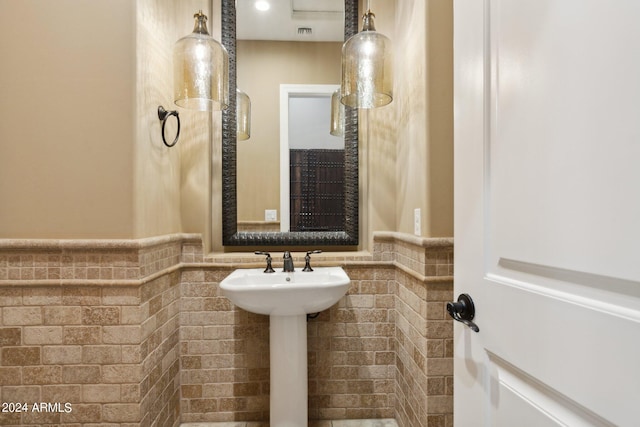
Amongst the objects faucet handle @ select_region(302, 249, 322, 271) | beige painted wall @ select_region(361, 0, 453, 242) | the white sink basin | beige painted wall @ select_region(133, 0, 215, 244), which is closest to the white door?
beige painted wall @ select_region(361, 0, 453, 242)

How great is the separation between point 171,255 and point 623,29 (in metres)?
1.83

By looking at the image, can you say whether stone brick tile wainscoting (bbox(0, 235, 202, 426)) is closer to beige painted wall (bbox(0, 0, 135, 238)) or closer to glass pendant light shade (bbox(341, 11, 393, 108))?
beige painted wall (bbox(0, 0, 135, 238))

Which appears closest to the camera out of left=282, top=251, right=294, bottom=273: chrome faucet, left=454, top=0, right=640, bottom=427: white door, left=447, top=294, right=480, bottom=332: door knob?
left=454, top=0, right=640, bottom=427: white door

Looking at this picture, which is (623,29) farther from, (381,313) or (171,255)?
(171,255)

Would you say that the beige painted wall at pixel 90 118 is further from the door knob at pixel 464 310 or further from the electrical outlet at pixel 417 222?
the door knob at pixel 464 310

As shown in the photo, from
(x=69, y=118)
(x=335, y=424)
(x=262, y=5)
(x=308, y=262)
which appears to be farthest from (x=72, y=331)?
(x=262, y=5)

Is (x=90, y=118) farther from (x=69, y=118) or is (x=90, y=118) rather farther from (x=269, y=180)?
(x=269, y=180)

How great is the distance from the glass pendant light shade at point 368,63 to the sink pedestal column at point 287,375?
46.0 inches

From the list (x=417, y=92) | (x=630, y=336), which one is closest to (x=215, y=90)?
(x=417, y=92)

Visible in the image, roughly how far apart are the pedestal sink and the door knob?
2.38ft

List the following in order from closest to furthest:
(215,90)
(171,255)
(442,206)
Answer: (442,206)
(215,90)
(171,255)

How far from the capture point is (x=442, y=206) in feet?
4.91

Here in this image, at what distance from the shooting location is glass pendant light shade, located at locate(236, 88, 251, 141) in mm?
2002

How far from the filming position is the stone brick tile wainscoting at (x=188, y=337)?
141cm
